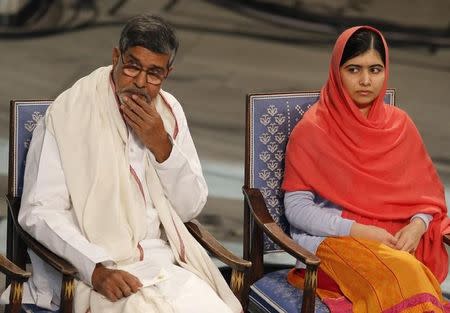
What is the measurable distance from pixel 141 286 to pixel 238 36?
262 inches

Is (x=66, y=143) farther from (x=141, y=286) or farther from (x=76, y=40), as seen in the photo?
(x=76, y=40)

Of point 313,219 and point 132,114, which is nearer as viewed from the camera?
point 132,114

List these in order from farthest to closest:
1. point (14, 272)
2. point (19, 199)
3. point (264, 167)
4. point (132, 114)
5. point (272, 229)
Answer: point (264, 167)
point (272, 229)
point (19, 199)
point (132, 114)
point (14, 272)

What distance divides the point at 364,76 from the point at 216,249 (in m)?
0.87

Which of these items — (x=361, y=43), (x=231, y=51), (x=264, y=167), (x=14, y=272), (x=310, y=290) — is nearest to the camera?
(x=14, y=272)

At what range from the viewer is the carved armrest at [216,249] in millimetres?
3932

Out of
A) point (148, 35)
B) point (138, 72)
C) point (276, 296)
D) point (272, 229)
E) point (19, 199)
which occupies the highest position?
point (148, 35)

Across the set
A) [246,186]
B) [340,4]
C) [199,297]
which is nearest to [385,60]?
[246,186]

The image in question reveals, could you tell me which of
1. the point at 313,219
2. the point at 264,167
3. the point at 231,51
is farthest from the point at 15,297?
the point at 231,51

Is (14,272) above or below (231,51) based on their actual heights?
below

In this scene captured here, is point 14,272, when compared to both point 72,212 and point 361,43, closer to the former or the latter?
point 72,212

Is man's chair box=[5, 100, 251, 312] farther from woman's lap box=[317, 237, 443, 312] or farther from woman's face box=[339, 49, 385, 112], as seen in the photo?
woman's face box=[339, 49, 385, 112]

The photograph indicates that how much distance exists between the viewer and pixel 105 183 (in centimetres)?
392

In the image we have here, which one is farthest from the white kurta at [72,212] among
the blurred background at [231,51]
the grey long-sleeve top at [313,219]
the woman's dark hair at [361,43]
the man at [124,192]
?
the blurred background at [231,51]
